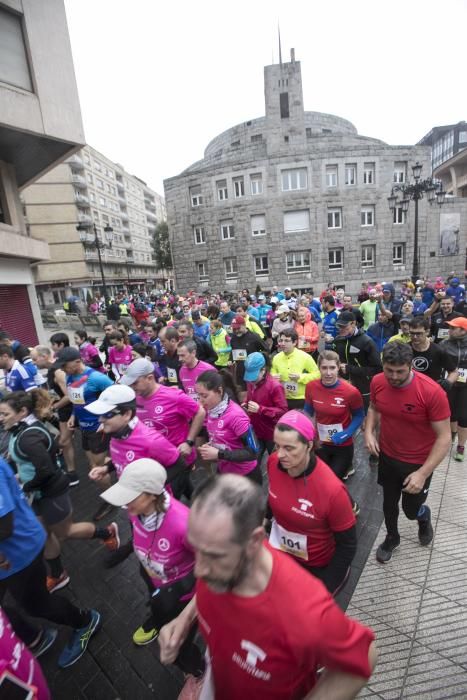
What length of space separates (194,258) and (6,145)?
2015 centimetres

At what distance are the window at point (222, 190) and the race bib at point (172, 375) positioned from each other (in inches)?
1081

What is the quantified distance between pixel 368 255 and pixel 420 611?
30808 mm

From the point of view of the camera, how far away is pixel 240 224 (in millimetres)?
29359

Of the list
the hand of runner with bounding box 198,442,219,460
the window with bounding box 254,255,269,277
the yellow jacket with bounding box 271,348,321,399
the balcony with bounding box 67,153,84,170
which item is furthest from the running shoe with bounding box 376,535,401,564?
the balcony with bounding box 67,153,84,170

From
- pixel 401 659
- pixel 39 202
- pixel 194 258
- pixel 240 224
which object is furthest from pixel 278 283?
pixel 39 202

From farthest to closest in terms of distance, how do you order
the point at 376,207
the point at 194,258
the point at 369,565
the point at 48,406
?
the point at 194,258
the point at 376,207
the point at 48,406
the point at 369,565

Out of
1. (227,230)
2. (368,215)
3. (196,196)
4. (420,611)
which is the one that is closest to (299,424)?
(420,611)

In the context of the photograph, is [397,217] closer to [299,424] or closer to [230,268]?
[230,268]

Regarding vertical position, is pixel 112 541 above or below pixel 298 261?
below

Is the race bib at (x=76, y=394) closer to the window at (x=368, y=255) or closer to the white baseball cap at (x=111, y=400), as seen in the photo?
the white baseball cap at (x=111, y=400)

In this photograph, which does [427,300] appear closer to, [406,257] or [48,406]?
[48,406]

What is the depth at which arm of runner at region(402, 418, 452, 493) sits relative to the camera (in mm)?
2723

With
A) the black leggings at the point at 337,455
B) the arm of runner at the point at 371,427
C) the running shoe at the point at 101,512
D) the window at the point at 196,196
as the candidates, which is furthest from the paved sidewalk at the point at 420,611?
the window at the point at 196,196

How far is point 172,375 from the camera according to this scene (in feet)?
19.5
